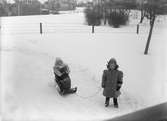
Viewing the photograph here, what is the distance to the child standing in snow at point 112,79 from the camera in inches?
81.4

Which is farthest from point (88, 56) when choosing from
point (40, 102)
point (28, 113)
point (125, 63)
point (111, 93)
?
point (28, 113)

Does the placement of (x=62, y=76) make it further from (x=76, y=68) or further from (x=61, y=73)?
(x=76, y=68)

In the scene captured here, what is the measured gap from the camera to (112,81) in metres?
2.09

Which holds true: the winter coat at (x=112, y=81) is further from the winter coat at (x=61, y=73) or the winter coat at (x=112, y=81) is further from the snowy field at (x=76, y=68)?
the winter coat at (x=61, y=73)

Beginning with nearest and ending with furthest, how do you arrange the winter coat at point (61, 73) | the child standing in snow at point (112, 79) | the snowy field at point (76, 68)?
the snowy field at point (76, 68) → the child standing in snow at point (112, 79) → the winter coat at point (61, 73)

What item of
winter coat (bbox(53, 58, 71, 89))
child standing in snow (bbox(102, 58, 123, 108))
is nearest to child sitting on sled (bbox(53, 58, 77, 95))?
winter coat (bbox(53, 58, 71, 89))

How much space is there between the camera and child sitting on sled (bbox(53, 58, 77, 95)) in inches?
85.7

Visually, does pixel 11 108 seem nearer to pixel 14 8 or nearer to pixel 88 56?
pixel 14 8

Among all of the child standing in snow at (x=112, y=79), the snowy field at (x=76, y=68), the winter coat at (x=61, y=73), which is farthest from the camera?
the winter coat at (x=61, y=73)

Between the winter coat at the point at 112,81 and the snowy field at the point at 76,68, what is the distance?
145 millimetres

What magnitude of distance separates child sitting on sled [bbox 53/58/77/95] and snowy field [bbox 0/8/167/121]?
71 mm

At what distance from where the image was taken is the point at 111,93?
217cm

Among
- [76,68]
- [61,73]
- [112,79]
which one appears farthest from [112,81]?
[76,68]

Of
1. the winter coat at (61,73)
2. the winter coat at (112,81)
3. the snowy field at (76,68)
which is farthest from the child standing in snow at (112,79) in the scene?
the winter coat at (61,73)
